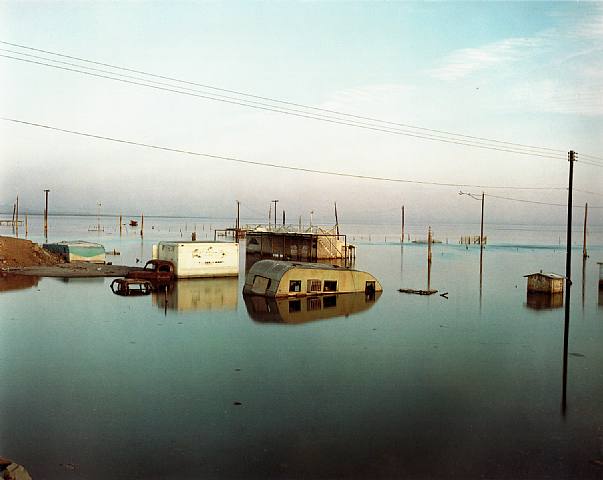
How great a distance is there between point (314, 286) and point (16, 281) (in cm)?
2174

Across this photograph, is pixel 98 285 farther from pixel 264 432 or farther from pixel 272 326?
pixel 264 432

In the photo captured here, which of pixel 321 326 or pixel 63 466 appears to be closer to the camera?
pixel 63 466

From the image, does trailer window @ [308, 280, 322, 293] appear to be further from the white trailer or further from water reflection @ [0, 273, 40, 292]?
water reflection @ [0, 273, 40, 292]

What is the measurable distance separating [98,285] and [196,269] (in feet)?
23.2

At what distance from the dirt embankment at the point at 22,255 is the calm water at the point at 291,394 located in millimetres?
16849

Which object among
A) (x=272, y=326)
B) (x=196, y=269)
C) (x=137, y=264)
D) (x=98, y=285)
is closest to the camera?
(x=272, y=326)

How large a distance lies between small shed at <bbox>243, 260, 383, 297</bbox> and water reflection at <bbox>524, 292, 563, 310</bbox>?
33.6ft

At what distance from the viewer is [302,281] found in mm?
32969

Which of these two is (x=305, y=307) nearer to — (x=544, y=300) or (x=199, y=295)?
(x=199, y=295)

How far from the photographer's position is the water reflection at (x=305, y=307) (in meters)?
27.3

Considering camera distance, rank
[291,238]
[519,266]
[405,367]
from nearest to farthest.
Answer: [405,367]
[519,266]
[291,238]

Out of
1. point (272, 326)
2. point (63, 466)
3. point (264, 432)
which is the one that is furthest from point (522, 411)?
point (272, 326)

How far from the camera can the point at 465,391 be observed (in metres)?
15.7

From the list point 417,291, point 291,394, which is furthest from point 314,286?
point 291,394
